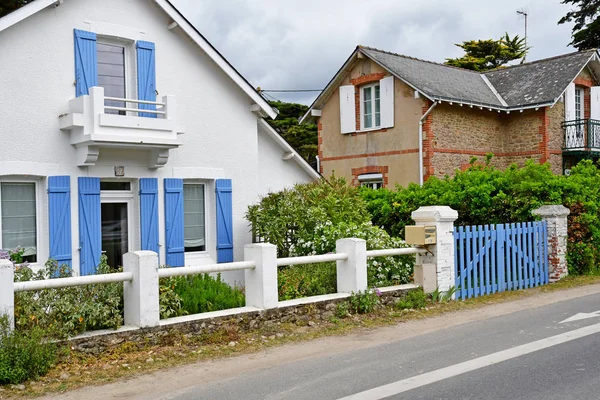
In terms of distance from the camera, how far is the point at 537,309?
10562mm

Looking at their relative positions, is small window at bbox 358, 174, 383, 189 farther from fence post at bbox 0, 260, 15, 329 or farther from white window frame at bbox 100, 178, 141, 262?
fence post at bbox 0, 260, 15, 329

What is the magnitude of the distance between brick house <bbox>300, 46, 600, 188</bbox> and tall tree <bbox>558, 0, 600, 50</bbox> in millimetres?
13786

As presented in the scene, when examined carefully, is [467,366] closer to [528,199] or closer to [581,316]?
[581,316]

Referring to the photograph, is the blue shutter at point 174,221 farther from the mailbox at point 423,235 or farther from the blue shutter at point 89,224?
the mailbox at point 423,235

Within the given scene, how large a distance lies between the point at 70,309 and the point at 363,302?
4479mm

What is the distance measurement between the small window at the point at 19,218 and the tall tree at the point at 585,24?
35.4 m

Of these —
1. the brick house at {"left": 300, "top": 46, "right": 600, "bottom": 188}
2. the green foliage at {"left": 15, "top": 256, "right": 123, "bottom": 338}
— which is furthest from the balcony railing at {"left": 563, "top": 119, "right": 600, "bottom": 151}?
the green foliage at {"left": 15, "top": 256, "right": 123, "bottom": 338}

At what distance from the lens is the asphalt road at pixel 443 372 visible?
604 centimetres

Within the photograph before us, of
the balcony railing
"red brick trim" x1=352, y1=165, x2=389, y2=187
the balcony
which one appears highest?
the balcony railing

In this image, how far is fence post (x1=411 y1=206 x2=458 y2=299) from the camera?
432 inches

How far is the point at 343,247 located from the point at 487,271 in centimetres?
336

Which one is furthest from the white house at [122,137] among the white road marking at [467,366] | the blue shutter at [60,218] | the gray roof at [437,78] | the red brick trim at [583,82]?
the red brick trim at [583,82]

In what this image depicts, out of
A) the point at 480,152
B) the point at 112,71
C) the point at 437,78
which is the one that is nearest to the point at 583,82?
the point at 480,152

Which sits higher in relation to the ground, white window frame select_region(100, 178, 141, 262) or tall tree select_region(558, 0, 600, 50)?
tall tree select_region(558, 0, 600, 50)
